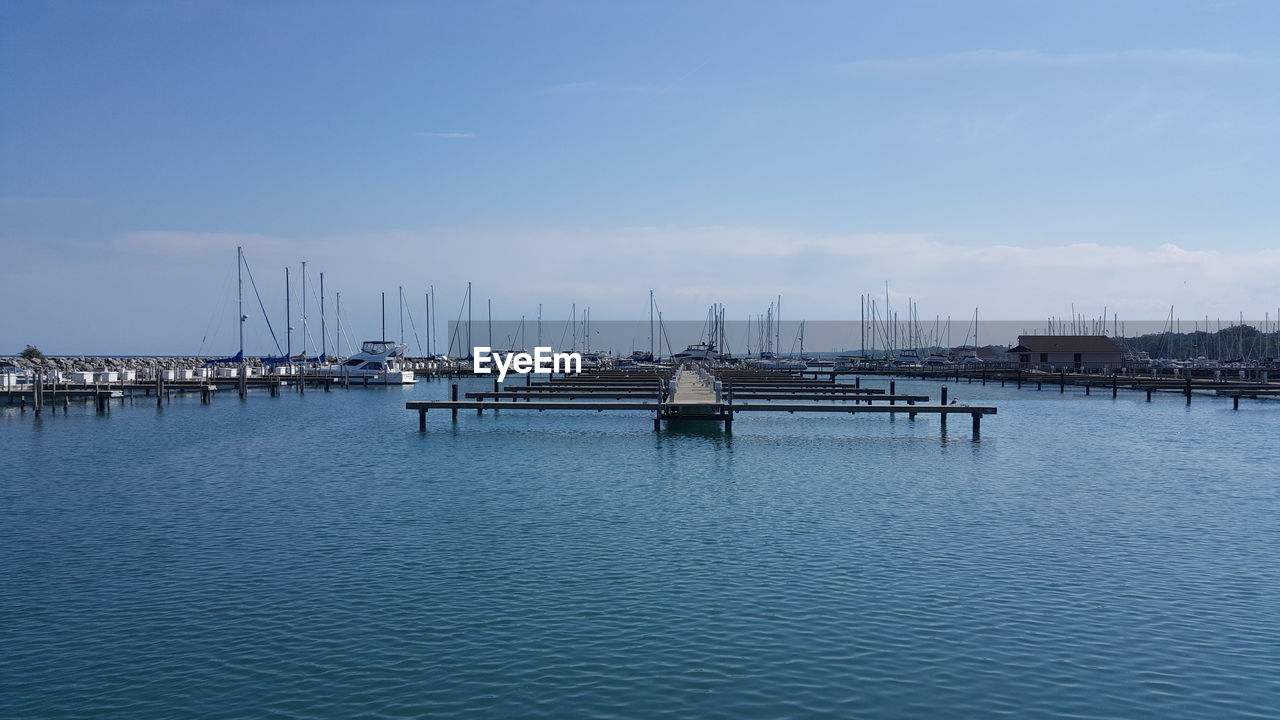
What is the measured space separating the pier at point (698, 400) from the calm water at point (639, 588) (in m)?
8.75

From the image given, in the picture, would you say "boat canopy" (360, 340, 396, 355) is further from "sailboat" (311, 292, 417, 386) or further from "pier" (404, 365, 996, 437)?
"pier" (404, 365, 996, 437)

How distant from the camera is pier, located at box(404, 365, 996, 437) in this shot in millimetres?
38906

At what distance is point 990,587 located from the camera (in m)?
14.6

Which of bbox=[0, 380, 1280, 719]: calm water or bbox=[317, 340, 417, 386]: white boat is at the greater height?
bbox=[317, 340, 417, 386]: white boat

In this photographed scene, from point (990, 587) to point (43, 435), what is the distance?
37.5 meters

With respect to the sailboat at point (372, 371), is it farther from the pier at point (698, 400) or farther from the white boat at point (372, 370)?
the pier at point (698, 400)

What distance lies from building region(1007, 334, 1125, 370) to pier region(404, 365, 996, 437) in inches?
1878

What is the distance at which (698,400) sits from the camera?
43562 millimetres

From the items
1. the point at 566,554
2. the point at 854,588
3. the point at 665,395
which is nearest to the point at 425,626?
the point at 566,554

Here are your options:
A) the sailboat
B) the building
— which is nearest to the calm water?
the sailboat

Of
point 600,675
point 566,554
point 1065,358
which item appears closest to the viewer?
point 600,675

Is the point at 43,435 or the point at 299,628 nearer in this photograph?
the point at 299,628

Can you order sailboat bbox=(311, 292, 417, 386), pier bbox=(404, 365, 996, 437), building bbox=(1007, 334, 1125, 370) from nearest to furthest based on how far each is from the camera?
pier bbox=(404, 365, 996, 437) < sailboat bbox=(311, 292, 417, 386) < building bbox=(1007, 334, 1125, 370)

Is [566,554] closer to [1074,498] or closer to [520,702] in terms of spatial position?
[520,702]
